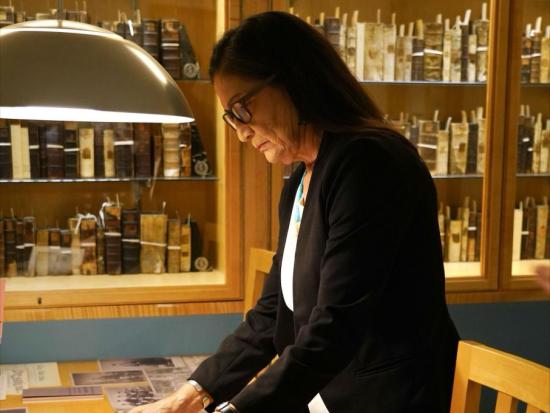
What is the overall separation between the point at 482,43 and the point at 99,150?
4.68 feet

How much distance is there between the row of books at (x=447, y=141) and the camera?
9.68ft

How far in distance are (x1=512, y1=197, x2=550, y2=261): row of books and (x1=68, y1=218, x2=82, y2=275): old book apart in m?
1.59

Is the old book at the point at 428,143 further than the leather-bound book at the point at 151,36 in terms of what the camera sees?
Yes

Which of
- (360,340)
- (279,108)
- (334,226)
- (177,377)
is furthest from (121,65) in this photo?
(177,377)

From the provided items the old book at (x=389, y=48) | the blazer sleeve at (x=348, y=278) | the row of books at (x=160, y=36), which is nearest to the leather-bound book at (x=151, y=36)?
the row of books at (x=160, y=36)

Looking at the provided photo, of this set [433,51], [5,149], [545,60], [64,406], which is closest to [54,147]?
[5,149]

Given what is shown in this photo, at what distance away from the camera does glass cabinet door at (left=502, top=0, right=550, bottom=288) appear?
2797 millimetres

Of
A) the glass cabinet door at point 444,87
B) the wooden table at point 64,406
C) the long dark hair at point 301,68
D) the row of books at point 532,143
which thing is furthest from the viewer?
the row of books at point 532,143

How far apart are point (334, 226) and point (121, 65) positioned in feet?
1.52

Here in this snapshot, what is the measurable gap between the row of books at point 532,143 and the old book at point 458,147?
20 cm

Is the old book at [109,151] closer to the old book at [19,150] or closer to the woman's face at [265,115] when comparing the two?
the old book at [19,150]

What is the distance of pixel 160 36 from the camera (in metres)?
2.71

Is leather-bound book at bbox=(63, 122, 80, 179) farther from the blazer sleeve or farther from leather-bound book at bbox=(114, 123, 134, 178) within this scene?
the blazer sleeve

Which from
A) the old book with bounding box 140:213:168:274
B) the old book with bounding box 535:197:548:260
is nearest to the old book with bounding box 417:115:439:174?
the old book with bounding box 535:197:548:260
